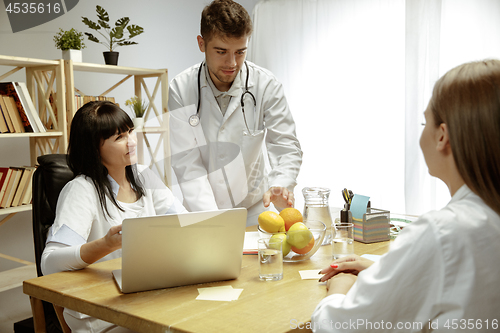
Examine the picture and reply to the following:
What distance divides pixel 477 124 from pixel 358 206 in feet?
2.82

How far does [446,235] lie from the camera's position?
0.70m

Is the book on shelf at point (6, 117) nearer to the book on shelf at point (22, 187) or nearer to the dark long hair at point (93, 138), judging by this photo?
the book on shelf at point (22, 187)

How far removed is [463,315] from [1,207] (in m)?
2.38

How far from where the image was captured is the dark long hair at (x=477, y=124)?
0.72 m

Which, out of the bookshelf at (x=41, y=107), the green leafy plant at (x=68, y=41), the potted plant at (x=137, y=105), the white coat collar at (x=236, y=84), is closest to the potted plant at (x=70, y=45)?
the green leafy plant at (x=68, y=41)

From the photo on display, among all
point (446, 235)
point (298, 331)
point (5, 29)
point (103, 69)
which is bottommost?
point (298, 331)

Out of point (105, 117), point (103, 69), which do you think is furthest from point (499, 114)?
point (103, 69)

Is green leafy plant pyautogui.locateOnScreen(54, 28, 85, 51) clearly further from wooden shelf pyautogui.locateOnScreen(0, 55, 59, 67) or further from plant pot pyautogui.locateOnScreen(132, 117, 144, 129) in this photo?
plant pot pyautogui.locateOnScreen(132, 117, 144, 129)

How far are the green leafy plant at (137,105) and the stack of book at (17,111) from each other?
1.77ft

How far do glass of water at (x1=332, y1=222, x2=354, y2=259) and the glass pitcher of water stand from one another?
12 centimetres

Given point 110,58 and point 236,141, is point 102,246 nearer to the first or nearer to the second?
point 236,141

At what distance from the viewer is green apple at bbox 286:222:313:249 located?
125cm

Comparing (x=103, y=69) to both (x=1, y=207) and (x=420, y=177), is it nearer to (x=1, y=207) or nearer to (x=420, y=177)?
(x=1, y=207)

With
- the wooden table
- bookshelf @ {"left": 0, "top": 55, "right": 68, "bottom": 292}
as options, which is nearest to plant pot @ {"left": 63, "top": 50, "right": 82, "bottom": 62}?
bookshelf @ {"left": 0, "top": 55, "right": 68, "bottom": 292}
